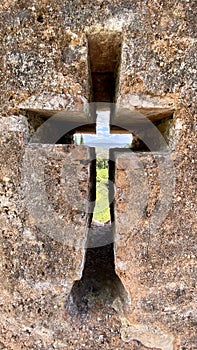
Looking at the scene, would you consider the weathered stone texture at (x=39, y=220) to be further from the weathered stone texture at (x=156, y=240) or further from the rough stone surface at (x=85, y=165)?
the weathered stone texture at (x=156, y=240)

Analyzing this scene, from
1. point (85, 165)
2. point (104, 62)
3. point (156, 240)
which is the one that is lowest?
point (156, 240)

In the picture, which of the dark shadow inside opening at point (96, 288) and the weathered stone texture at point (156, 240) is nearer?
the weathered stone texture at point (156, 240)

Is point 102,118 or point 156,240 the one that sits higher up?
point 102,118

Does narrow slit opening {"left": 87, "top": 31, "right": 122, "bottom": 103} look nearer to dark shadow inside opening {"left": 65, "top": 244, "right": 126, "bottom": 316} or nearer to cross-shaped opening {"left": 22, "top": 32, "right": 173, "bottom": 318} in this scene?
cross-shaped opening {"left": 22, "top": 32, "right": 173, "bottom": 318}

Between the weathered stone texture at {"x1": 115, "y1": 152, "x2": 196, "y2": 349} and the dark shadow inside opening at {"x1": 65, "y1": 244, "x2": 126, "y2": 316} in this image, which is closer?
the weathered stone texture at {"x1": 115, "y1": 152, "x2": 196, "y2": 349}

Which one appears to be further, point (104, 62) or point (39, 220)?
point (104, 62)

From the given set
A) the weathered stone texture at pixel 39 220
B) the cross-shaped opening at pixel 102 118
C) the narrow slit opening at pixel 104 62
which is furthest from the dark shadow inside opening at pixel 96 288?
the narrow slit opening at pixel 104 62

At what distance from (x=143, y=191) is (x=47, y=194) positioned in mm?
276

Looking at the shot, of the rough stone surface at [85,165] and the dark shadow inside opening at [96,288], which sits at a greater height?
the rough stone surface at [85,165]

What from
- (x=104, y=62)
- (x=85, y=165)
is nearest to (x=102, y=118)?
(x=104, y=62)

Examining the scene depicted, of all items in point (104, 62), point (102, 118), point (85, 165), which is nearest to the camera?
point (85, 165)

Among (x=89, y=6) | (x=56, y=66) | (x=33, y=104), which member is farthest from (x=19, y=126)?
(x=89, y=6)

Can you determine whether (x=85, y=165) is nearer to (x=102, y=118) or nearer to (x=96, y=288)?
(x=96, y=288)

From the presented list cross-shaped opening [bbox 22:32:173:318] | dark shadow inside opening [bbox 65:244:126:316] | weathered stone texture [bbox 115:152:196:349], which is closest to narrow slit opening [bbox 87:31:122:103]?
cross-shaped opening [bbox 22:32:173:318]
